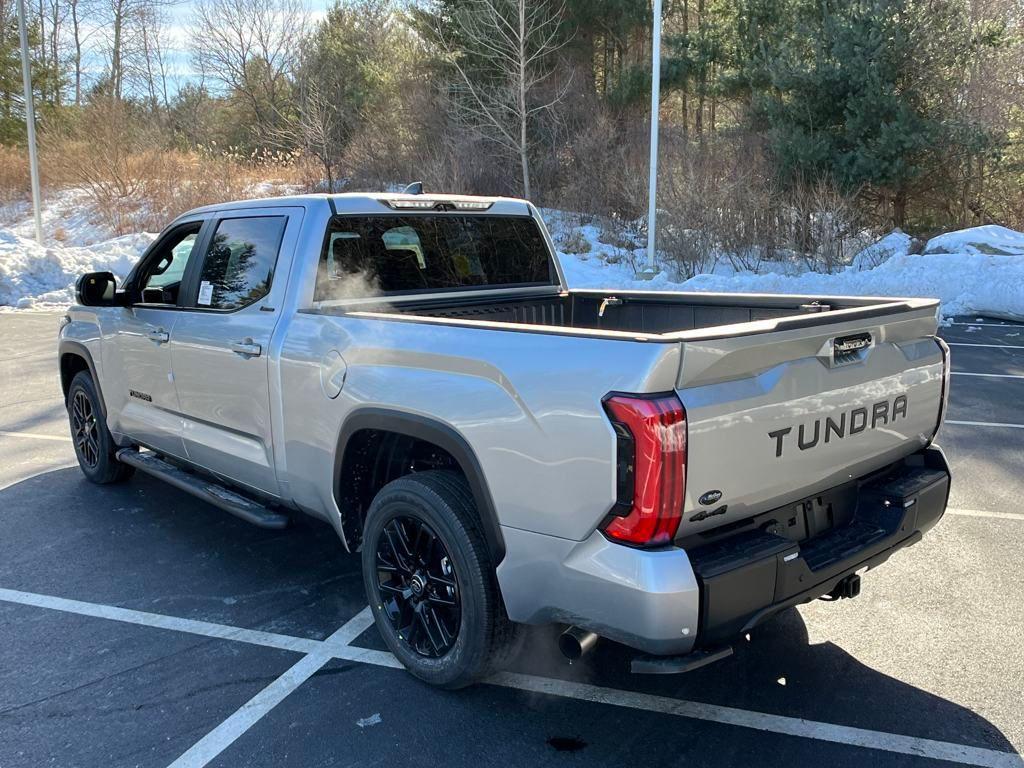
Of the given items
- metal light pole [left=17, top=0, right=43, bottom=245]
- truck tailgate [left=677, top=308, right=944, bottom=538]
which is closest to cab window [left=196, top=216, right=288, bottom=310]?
truck tailgate [left=677, top=308, right=944, bottom=538]

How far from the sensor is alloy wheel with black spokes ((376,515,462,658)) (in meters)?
3.19

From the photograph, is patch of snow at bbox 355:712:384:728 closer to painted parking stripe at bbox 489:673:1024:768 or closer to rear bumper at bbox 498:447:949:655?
painted parking stripe at bbox 489:673:1024:768

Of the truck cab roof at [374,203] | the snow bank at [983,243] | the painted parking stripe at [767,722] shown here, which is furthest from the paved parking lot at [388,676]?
the snow bank at [983,243]

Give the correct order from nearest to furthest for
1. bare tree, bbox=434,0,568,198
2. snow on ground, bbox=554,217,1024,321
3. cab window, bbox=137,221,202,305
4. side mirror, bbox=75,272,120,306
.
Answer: cab window, bbox=137,221,202,305 < side mirror, bbox=75,272,120,306 < snow on ground, bbox=554,217,1024,321 < bare tree, bbox=434,0,568,198

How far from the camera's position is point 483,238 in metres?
4.74

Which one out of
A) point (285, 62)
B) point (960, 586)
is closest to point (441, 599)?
point (960, 586)

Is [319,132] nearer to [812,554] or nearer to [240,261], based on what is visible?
[240,261]

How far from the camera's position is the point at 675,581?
240cm

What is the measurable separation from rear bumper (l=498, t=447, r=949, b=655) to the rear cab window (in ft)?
6.02

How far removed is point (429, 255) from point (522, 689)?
7.62 feet

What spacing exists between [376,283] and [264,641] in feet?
5.97

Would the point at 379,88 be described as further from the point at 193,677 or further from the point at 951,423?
the point at 193,677

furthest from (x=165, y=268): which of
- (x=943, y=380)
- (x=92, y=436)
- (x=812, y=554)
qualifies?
(x=943, y=380)

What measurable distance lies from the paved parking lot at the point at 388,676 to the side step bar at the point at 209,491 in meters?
0.41
